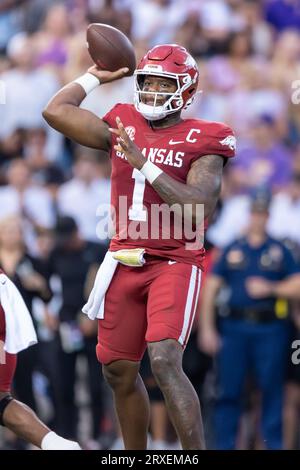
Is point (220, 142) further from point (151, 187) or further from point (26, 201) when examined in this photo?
point (26, 201)

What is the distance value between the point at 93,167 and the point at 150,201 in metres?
4.33

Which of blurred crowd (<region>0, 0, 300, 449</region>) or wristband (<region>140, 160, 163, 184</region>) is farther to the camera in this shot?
blurred crowd (<region>0, 0, 300, 449</region>)

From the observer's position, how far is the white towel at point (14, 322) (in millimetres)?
6031

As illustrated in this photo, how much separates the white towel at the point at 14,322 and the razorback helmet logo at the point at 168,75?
113 centimetres

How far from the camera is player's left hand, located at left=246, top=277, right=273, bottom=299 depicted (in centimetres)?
909

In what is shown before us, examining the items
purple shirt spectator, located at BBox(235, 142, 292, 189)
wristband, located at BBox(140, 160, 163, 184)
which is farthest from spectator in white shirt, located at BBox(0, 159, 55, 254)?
wristband, located at BBox(140, 160, 163, 184)

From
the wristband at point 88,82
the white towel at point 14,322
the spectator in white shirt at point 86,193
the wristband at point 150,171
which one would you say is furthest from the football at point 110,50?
the spectator in white shirt at point 86,193

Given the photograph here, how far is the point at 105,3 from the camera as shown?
11625 mm

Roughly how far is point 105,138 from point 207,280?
Result: 11.0 ft

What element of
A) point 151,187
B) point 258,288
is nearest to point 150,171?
point 151,187

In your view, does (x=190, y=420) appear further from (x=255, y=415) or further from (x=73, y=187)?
(x=73, y=187)

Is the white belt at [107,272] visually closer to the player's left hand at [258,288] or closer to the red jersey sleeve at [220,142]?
the red jersey sleeve at [220,142]

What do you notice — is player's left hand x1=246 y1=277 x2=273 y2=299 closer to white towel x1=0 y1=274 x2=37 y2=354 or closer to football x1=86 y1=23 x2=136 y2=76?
football x1=86 y1=23 x2=136 y2=76
